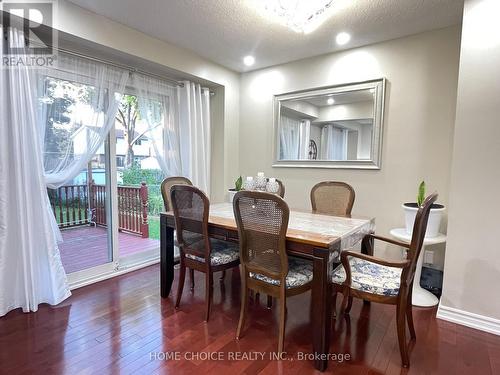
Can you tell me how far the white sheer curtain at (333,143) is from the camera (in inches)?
125

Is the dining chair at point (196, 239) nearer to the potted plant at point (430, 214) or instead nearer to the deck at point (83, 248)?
the deck at point (83, 248)

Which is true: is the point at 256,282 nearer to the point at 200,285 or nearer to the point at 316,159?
the point at 200,285

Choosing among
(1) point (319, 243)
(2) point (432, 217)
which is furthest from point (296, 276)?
(2) point (432, 217)

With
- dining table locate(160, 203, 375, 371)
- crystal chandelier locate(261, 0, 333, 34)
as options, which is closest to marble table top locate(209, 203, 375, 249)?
dining table locate(160, 203, 375, 371)

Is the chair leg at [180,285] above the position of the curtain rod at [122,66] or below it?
below

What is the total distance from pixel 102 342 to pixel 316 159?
2.73m

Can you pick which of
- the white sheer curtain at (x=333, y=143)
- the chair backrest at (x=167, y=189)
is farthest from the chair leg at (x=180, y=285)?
the white sheer curtain at (x=333, y=143)

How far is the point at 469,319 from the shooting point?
220cm

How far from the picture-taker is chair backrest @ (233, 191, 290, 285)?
1.68m

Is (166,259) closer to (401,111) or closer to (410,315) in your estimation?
(410,315)

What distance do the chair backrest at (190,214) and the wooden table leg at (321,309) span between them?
2.87ft

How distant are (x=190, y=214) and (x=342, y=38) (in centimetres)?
232

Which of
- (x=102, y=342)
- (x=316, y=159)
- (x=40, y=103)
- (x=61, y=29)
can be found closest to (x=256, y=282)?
(x=102, y=342)

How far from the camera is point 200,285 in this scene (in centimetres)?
287
